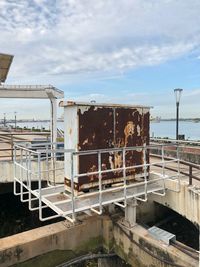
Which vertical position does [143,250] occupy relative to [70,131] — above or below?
below

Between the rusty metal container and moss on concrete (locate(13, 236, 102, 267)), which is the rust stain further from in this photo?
moss on concrete (locate(13, 236, 102, 267))

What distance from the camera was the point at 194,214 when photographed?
661 centimetres

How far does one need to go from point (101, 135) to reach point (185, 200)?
2.52 m

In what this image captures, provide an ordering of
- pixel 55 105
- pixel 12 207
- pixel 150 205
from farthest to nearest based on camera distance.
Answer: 1. pixel 12 207
2. pixel 55 105
3. pixel 150 205

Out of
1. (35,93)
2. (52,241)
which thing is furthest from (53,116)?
(52,241)

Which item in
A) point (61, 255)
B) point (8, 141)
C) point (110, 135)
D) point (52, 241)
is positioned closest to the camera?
point (52, 241)

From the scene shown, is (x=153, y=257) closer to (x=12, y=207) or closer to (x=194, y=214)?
(x=194, y=214)

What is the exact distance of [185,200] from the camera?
22.7 ft

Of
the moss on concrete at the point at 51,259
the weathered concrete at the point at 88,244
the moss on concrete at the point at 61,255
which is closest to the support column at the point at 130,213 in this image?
the weathered concrete at the point at 88,244

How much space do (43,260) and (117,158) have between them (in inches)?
105

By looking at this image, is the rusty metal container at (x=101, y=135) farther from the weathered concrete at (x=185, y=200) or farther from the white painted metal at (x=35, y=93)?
the white painted metal at (x=35, y=93)

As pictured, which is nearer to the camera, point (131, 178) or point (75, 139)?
point (75, 139)

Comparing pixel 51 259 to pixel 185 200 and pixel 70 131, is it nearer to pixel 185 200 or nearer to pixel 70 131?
pixel 70 131

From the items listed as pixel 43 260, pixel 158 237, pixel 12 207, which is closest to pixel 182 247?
pixel 158 237
